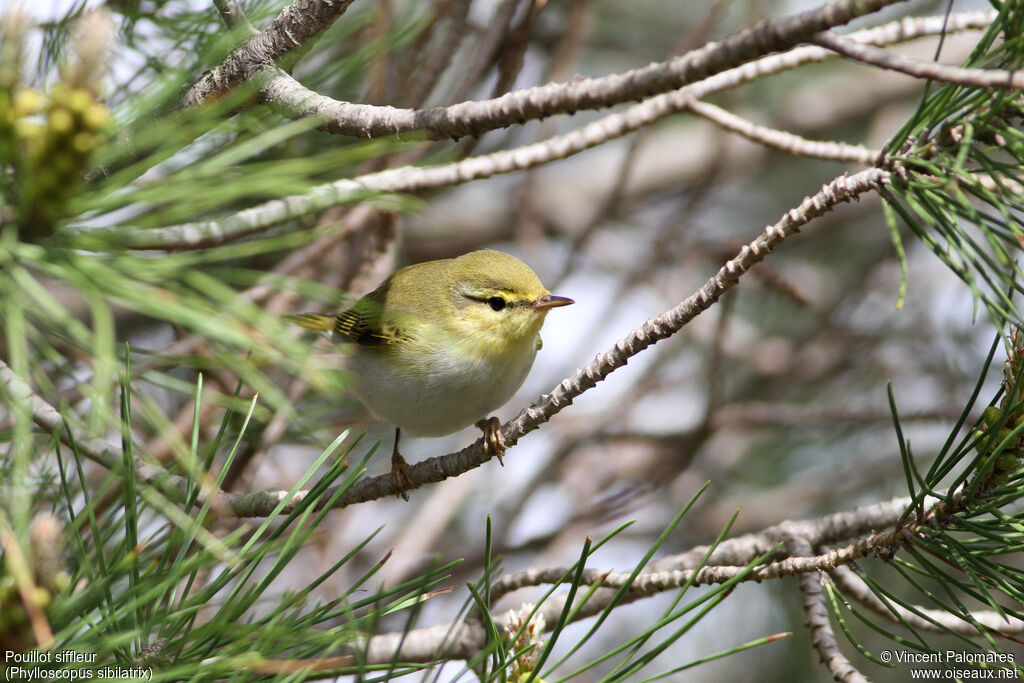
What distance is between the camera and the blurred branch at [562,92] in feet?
3.33

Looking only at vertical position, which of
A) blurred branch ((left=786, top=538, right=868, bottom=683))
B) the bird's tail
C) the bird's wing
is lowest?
blurred branch ((left=786, top=538, right=868, bottom=683))

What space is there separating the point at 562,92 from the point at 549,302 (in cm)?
134

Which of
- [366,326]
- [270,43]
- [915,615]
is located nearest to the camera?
[270,43]

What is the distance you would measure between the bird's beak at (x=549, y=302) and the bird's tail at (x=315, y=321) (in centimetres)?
97

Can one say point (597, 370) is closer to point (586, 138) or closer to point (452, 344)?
point (586, 138)

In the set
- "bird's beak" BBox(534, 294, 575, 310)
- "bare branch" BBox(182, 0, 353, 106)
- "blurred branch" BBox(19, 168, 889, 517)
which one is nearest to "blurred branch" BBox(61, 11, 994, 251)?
"bare branch" BBox(182, 0, 353, 106)

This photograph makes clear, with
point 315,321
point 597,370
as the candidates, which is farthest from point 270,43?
point 315,321

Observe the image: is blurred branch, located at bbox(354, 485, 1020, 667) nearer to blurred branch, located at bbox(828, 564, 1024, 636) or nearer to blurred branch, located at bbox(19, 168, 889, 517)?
blurred branch, located at bbox(828, 564, 1024, 636)

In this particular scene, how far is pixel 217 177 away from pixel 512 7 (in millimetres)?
1944

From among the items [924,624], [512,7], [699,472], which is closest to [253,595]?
[924,624]

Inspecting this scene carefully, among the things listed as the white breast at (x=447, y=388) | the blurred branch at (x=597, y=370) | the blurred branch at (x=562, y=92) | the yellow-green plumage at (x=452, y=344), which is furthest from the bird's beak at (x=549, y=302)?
the blurred branch at (x=562, y=92)

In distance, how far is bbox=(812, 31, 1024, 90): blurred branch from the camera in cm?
100

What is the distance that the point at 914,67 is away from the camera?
39.7 inches

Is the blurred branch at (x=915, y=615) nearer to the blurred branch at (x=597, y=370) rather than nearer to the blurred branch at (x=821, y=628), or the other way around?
the blurred branch at (x=821, y=628)
